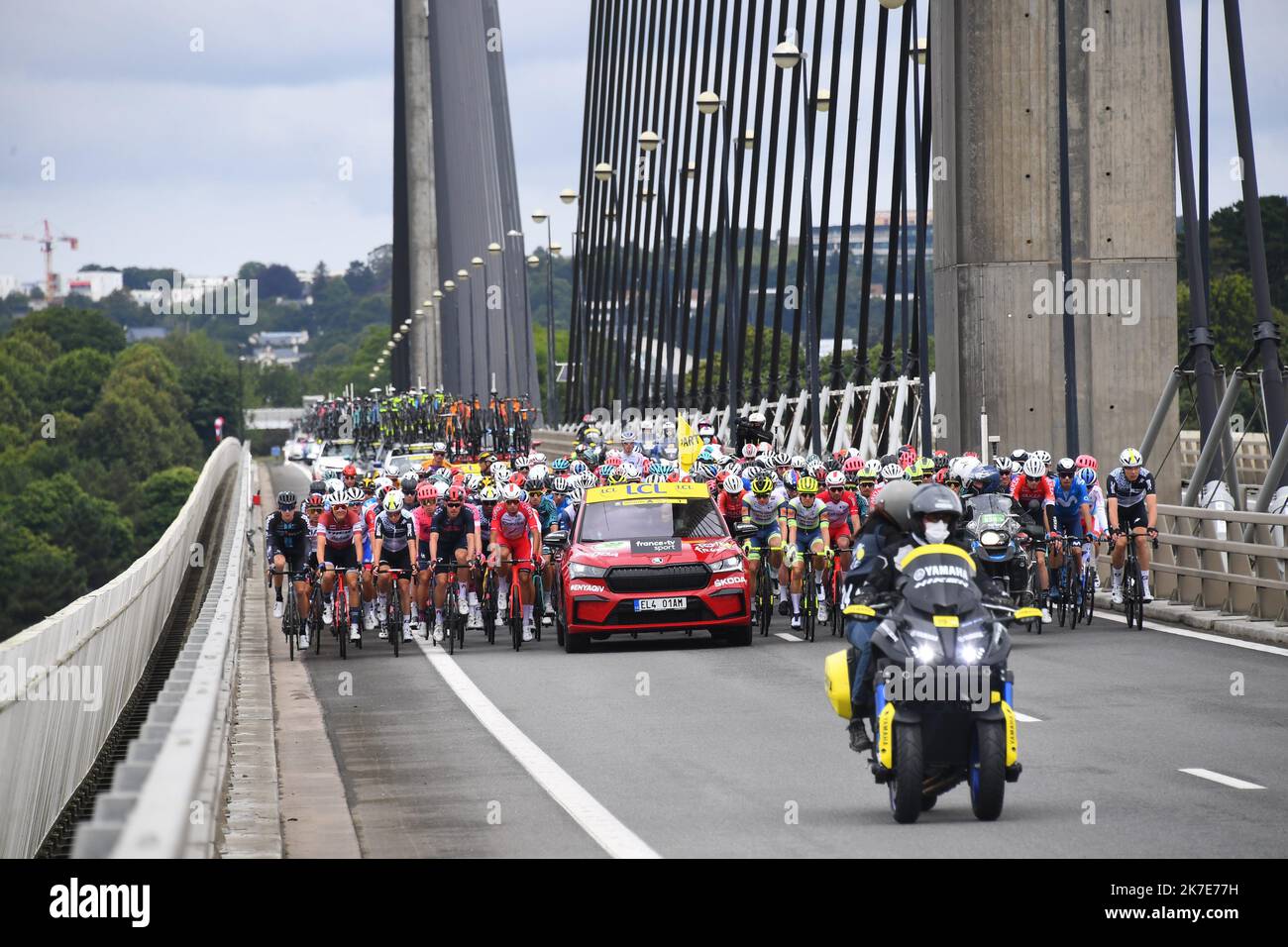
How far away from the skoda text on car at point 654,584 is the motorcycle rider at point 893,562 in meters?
10.2

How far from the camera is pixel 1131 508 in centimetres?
2283

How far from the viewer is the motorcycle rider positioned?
35.8ft

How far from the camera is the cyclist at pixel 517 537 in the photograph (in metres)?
23.3

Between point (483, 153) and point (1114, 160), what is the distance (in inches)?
3086

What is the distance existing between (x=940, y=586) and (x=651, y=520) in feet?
39.7

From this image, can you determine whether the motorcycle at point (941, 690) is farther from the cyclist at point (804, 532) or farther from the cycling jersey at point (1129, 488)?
the cyclist at point (804, 532)

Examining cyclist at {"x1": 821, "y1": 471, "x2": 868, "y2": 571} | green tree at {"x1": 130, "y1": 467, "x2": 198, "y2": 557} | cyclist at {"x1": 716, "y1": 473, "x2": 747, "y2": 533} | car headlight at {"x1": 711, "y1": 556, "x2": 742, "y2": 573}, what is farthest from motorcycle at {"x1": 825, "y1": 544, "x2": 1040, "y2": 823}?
green tree at {"x1": 130, "y1": 467, "x2": 198, "y2": 557}

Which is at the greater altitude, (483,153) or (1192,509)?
(483,153)

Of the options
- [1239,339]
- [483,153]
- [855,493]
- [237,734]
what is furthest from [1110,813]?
[483,153]

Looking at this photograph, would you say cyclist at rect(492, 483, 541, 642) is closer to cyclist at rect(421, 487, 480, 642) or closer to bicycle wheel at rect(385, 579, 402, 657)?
cyclist at rect(421, 487, 480, 642)

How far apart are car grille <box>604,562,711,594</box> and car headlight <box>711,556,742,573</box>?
115 millimetres
